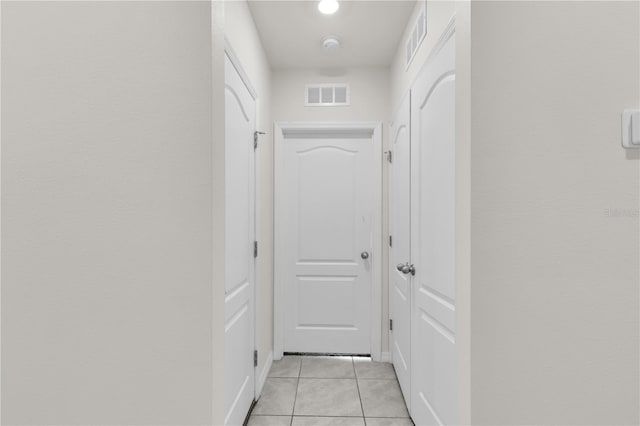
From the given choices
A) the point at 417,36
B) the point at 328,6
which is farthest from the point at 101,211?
the point at 417,36

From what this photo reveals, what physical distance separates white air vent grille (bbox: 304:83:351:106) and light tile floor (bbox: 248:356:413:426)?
224 centimetres

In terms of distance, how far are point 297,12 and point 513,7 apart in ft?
5.02

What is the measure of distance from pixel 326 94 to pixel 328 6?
0.96 metres

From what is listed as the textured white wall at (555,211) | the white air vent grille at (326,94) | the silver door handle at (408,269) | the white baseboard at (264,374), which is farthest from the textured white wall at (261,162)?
the textured white wall at (555,211)

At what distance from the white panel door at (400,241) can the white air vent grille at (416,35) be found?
0.87 ft

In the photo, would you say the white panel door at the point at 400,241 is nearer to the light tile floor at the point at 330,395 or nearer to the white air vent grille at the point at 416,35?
the light tile floor at the point at 330,395

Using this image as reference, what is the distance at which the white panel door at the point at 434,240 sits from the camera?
4.99 ft

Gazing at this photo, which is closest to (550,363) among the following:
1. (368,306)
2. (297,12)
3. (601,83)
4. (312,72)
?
(601,83)

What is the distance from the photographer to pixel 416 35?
Answer: 82.7 inches

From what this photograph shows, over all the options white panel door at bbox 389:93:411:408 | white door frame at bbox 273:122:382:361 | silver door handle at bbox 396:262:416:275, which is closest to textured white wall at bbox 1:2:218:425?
silver door handle at bbox 396:262:416:275

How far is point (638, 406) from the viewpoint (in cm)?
105

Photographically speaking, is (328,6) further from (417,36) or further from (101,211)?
(101,211)

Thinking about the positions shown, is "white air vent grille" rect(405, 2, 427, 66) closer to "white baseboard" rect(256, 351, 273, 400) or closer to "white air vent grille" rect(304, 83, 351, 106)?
"white air vent grille" rect(304, 83, 351, 106)

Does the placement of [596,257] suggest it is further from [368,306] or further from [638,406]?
[368,306]
